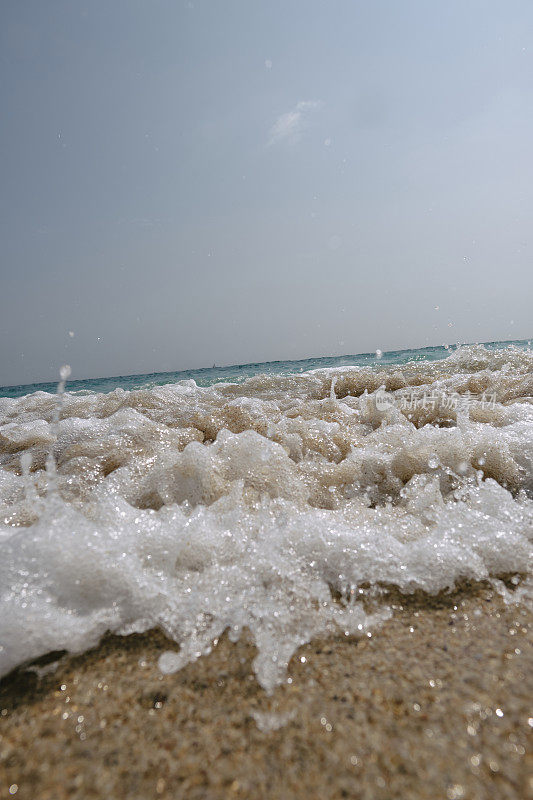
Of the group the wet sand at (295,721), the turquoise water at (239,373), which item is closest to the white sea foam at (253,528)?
the wet sand at (295,721)

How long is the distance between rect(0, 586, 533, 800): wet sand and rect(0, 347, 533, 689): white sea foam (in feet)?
0.24

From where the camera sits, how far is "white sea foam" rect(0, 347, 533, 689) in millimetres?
1104

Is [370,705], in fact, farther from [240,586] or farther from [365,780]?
[240,586]

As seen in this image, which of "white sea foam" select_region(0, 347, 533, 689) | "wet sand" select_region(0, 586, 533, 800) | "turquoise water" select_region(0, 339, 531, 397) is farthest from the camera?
"turquoise water" select_region(0, 339, 531, 397)

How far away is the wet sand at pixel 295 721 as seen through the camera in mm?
694

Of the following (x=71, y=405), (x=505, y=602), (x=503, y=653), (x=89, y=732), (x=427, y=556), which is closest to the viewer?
(x=89, y=732)

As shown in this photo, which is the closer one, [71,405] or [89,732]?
[89,732]

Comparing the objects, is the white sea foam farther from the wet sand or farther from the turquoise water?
the turquoise water

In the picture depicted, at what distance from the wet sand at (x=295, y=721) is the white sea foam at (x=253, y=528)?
0.07m

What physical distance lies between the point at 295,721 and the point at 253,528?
0.68m

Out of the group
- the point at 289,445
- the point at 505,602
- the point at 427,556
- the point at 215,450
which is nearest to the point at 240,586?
the point at 427,556

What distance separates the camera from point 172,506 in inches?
66.5

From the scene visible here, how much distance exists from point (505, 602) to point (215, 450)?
1.38 m

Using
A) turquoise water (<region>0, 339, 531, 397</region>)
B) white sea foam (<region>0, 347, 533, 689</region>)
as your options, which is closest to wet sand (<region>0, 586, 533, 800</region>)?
white sea foam (<region>0, 347, 533, 689</region>)
